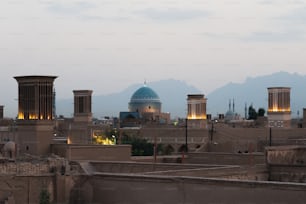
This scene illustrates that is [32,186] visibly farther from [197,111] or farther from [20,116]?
[197,111]

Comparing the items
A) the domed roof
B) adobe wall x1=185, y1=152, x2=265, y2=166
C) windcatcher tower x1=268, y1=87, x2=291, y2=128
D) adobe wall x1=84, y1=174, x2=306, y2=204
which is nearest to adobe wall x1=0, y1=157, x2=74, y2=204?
adobe wall x1=84, y1=174, x2=306, y2=204

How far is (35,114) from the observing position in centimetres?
3506

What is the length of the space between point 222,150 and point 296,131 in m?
9.19

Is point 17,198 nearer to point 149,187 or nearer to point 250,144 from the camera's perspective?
point 149,187

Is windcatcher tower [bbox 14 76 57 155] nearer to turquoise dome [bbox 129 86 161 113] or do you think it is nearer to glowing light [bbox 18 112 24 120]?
glowing light [bbox 18 112 24 120]

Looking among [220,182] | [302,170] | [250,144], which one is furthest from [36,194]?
[250,144]

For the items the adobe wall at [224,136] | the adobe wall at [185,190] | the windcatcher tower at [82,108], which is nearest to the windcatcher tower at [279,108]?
the adobe wall at [224,136]

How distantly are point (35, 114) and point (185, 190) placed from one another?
16.7m

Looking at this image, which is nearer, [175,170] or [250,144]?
[175,170]

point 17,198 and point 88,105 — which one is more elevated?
point 88,105

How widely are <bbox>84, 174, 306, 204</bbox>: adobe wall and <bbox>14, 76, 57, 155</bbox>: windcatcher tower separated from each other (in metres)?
13.1

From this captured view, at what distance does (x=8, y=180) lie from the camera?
73.2 feet

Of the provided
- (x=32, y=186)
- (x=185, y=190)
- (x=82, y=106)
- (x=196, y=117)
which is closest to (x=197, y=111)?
(x=196, y=117)

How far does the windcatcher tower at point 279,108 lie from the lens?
2296 inches
